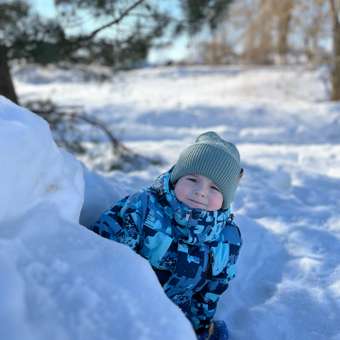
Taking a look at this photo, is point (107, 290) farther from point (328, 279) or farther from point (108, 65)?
point (108, 65)

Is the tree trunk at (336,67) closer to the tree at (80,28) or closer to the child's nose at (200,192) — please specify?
the tree at (80,28)

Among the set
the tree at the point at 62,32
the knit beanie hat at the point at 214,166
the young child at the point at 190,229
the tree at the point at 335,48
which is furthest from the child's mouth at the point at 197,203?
the tree at the point at 335,48

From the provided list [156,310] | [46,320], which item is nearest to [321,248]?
[156,310]

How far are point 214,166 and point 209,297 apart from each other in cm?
50

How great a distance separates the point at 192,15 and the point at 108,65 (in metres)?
0.89

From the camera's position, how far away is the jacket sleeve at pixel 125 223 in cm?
195

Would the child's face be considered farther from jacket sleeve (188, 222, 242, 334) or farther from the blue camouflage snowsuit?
jacket sleeve (188, 222, 242, 334)

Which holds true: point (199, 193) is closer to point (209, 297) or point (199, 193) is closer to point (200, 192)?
point (200, 192)

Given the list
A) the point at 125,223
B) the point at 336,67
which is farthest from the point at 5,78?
the point at 336,67

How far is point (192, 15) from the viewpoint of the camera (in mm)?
4043

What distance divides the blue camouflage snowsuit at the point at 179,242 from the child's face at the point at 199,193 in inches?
1.1

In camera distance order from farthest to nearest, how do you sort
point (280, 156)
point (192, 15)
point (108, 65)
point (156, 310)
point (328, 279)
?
point (280, 156) → point (108, 65) → point (192, 15) → point (328, 279) → point (156, 310)

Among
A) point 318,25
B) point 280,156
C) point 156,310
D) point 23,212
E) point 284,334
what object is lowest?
point 318,25

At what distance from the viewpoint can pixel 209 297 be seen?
202 centimetres
